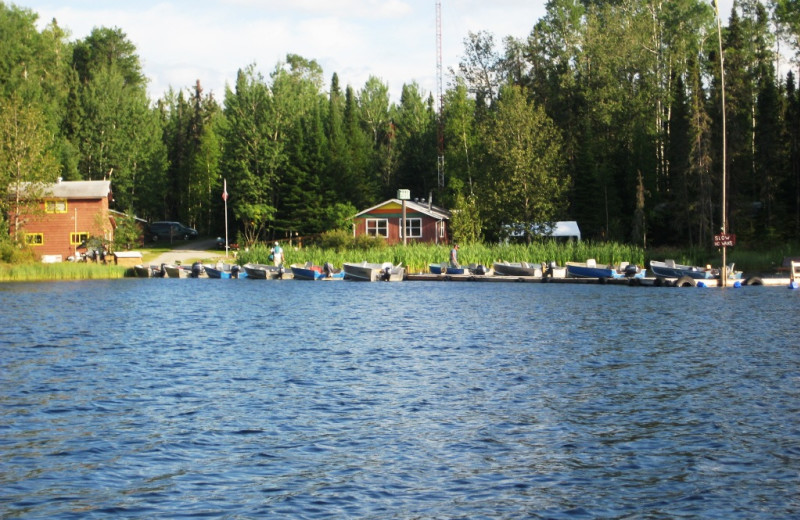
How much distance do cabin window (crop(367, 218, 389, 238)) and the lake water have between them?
4542 centimetres

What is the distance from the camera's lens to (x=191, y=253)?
80312 mm

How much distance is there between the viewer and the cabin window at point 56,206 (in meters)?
74.0

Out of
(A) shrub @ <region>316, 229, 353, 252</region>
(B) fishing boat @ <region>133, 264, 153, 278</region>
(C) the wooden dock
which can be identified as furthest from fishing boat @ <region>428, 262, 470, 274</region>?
(B) fishing boat @ <region>133, 264, 153, 278</region>

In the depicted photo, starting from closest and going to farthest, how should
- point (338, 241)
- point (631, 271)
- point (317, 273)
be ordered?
1. point (631, 271)
2. point (317, 273)
3. point (338, 241)

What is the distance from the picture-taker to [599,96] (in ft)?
262

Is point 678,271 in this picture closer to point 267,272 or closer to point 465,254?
point 465,254

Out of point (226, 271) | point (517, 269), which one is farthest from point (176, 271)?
point (517, 269)

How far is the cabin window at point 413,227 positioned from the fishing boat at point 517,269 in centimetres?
2155

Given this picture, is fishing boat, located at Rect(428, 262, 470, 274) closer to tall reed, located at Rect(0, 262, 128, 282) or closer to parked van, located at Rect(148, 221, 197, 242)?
tall reed, located at Rect(0, 262, 128, 282)

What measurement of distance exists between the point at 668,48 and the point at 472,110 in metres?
19.8

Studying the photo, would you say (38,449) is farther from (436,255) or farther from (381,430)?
(436,255)

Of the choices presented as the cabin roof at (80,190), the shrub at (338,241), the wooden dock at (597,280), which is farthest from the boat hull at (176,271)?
the wooden dock at (597,280)

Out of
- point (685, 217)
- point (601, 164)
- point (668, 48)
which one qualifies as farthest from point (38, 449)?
point (668, 48)

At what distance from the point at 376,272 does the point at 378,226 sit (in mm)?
21878
